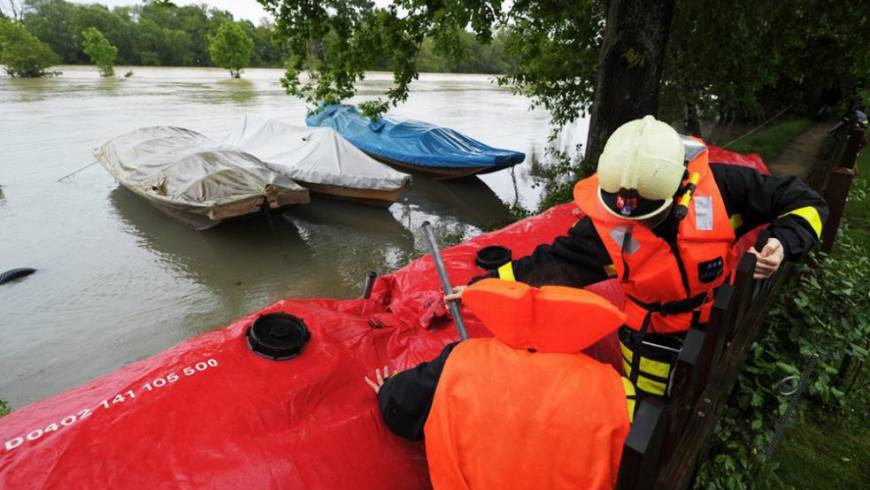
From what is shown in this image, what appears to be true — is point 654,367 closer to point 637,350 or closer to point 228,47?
point 637,350

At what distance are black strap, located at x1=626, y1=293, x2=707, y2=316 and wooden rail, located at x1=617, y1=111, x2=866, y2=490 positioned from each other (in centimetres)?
20

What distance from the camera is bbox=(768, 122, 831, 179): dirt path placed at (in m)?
9.19

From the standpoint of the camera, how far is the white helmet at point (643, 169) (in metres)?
1.77

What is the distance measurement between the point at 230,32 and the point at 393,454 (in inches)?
2700

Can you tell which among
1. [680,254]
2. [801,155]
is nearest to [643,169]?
[680,254]

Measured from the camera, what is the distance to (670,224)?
199 cm

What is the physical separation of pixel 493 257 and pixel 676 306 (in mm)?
1906

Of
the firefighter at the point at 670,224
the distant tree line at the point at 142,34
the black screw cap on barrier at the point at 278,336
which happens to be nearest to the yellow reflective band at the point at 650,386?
the firefighter at the point at 670,224

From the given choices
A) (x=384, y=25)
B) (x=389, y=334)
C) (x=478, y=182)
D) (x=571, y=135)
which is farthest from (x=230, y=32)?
(x=389, y=334)

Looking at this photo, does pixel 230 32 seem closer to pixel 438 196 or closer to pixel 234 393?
pixel 438 196

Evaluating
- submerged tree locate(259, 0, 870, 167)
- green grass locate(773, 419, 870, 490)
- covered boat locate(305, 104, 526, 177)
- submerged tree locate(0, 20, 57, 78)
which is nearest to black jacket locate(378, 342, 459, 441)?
green grass locate(773, 419, 870, 490)

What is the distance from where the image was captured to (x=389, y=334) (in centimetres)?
309

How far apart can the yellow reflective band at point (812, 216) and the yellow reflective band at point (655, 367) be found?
84 cm

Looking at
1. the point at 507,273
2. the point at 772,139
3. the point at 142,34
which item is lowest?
the point at 772,139
